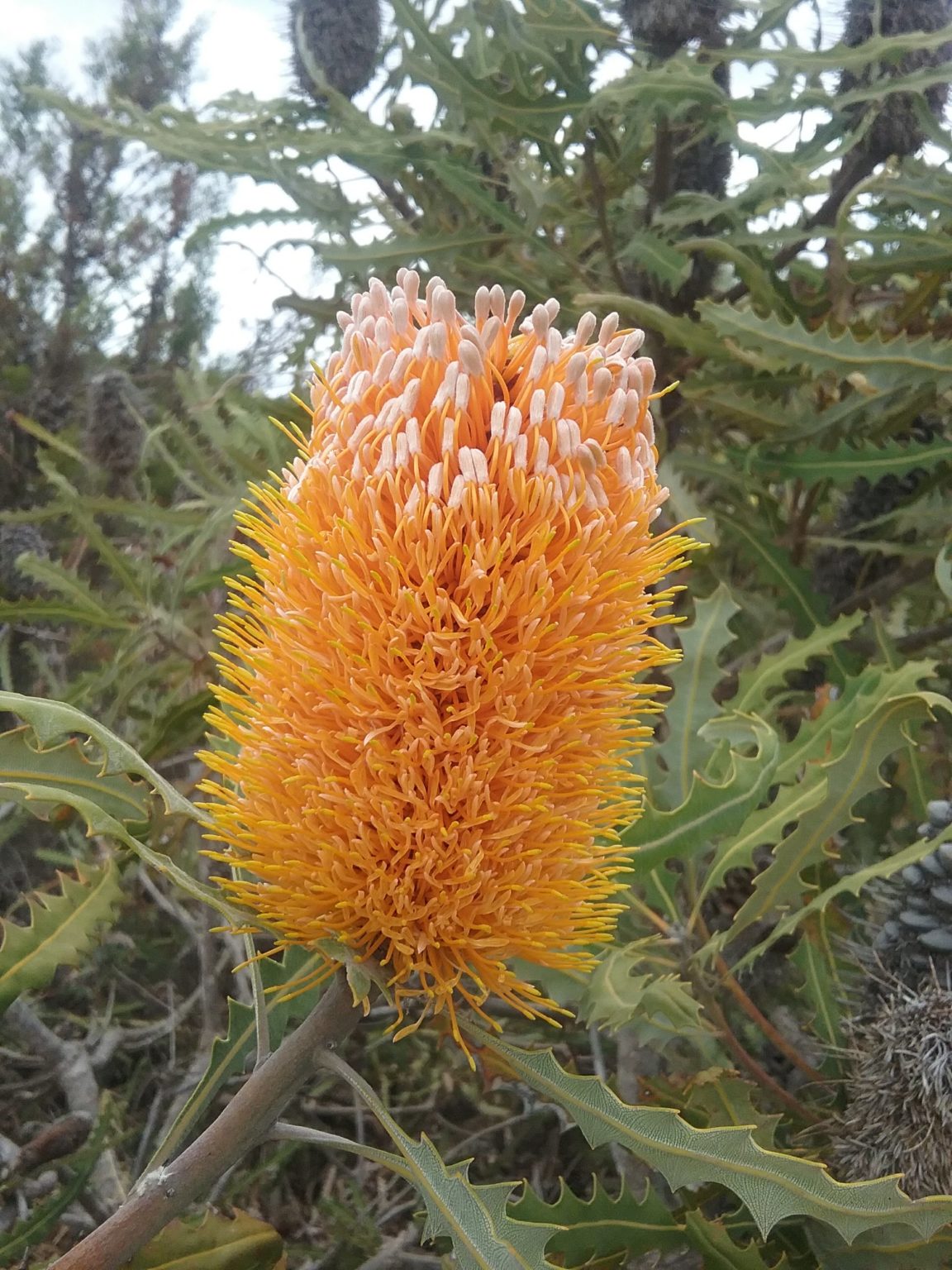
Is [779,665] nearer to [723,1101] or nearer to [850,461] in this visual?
[850,461]

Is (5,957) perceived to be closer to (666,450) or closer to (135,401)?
(666,450)

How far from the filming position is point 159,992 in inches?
71.4

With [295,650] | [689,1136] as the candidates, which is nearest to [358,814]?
[295,650]

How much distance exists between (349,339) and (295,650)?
242 millimetres

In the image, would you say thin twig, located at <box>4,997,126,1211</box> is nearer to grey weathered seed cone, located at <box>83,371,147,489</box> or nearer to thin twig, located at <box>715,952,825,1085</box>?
thin twig, located at <box>715,952,825,1085</box>

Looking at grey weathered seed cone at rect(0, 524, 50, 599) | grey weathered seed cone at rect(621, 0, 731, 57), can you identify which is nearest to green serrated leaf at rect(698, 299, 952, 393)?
grey weathered seed cone at rect(621, 0, 731, 57)

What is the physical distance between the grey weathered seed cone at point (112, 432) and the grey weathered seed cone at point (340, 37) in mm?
807

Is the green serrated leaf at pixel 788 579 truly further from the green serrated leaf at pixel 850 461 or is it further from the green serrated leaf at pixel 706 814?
the green serrated leaf at pixel 706 814

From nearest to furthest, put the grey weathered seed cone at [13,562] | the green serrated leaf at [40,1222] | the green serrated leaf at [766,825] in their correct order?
the green serrated leaf at [40,1222] → the green serrated leaf at [766,825] → the grey weathered seed cone at [13,562]

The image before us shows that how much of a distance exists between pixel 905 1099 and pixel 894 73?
1.46 metres

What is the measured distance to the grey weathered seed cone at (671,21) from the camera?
58.8 inches

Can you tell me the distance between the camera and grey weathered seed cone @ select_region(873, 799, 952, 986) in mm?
957

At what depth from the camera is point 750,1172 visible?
71 centimetres

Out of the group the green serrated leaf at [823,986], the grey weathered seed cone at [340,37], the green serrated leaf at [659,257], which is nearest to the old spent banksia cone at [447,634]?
the green serrated leaf at [823,986]
